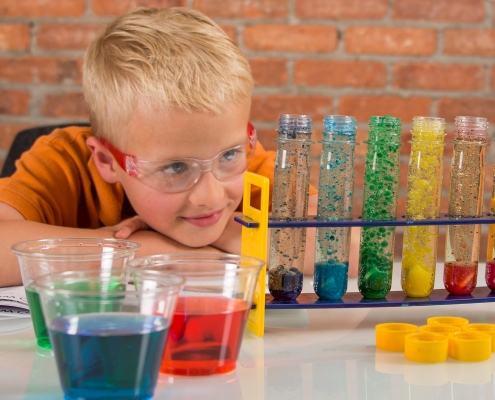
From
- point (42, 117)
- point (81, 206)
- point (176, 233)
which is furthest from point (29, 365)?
point (42, 117)

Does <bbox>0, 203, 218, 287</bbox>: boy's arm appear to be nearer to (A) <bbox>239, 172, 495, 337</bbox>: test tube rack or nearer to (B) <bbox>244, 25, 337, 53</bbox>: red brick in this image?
(A) <bbox>239, 172, 495, 337</bbox>: test tube rack

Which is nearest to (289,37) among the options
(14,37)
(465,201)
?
(14,37)

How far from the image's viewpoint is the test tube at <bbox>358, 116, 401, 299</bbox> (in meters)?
0.97

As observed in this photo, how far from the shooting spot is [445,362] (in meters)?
0.82

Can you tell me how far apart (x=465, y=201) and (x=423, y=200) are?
64mm

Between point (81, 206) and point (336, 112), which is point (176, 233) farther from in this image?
point (336, 112)

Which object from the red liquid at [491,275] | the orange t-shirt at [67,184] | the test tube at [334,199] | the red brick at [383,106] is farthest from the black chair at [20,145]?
the red liquid at [491,275]

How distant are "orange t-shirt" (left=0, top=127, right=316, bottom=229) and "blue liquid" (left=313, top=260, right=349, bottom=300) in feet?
2.11

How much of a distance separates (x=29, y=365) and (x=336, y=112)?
1.62 meters

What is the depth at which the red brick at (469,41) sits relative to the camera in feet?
7.43

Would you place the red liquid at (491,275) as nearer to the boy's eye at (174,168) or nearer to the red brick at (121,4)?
the boy's eye at (174,168)

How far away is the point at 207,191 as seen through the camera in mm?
1251

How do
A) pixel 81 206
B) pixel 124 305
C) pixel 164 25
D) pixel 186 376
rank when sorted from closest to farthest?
pixel 124 305 → pixel 186 376 → pixel 164 25 → pixel 81 206

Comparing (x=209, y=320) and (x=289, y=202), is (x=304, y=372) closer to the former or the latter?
(x=209, y=320)
